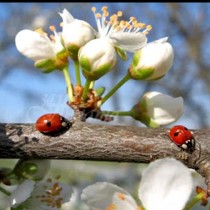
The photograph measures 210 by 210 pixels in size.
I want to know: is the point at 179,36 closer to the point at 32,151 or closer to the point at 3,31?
the point at 3,31

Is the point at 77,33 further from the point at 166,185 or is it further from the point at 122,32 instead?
the point at 166,185

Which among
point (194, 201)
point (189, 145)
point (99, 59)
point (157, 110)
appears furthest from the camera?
point (157, 110)

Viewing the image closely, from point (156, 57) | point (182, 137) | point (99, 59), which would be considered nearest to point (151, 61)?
point (156, 57)

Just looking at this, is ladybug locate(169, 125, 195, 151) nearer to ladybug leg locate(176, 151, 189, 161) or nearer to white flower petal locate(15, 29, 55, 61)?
ladybug leg locate(176, 151, 189, 161)

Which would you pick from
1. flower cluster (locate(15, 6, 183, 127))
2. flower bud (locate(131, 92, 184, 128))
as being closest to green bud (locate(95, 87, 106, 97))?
flower cluster (locate(15, 6, 183, 127))

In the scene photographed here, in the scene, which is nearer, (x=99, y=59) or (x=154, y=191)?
(x=154, y=191)

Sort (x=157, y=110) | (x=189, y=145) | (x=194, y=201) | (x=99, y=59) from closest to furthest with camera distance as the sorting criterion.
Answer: (x=194, y=201) < (x=189, y=145) < (x=99, y=59) < (x=157, y=110)

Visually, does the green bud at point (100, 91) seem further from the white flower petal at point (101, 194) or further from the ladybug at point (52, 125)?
the white flower petal at point (101, 194)
